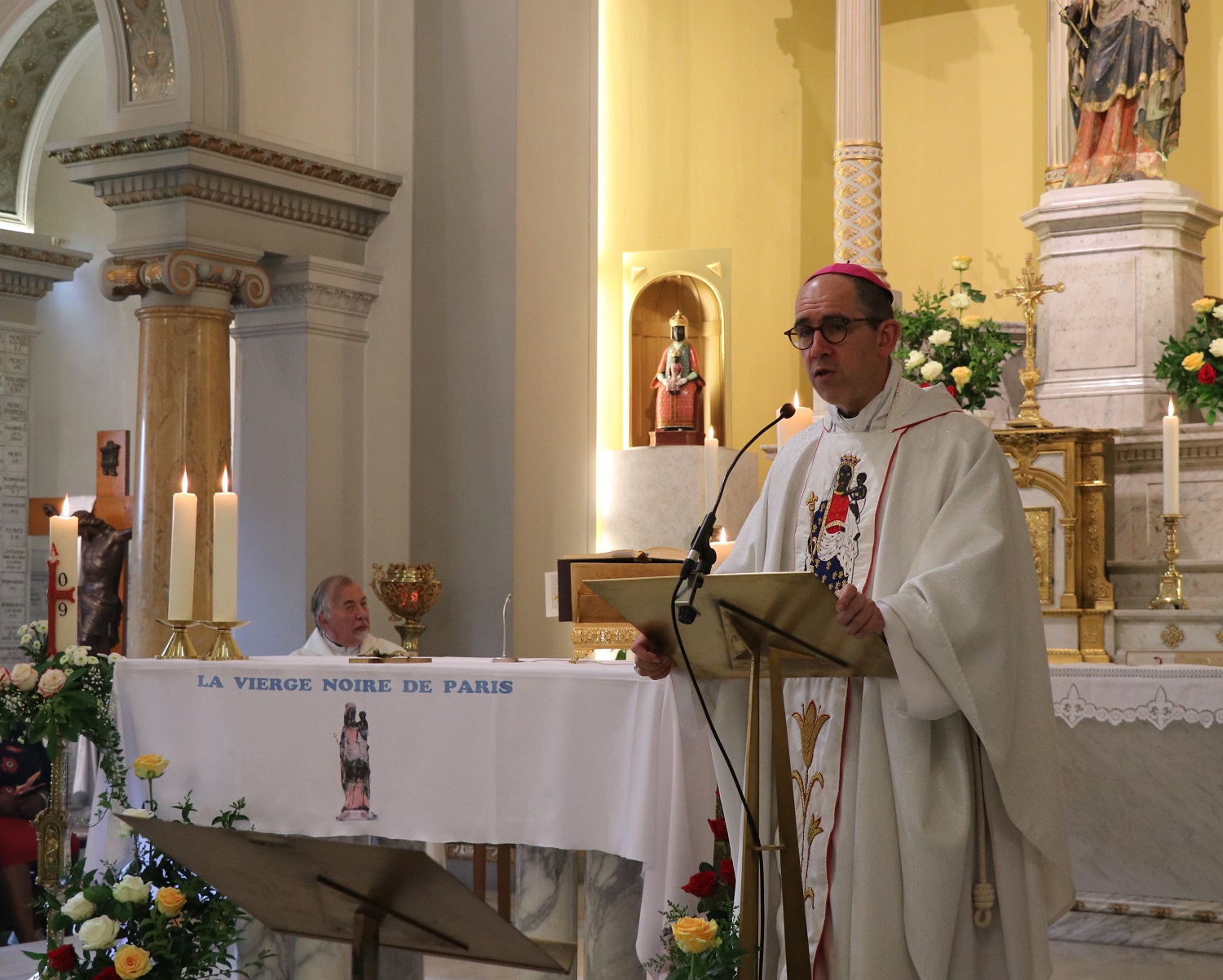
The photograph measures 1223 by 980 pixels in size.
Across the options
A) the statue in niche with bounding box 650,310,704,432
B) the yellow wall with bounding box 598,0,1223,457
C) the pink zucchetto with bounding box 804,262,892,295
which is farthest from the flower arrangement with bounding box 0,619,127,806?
the yellow wall with bounding box 598,0,1223,457

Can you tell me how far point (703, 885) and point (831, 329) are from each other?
1.28 m

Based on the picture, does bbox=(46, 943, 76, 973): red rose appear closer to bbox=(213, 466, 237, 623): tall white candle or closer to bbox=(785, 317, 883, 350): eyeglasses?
bbox=(213, 466, 237, 623): tall white candle

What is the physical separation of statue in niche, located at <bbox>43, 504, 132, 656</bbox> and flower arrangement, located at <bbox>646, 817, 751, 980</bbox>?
6512mm

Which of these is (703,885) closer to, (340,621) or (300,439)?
(340,621)

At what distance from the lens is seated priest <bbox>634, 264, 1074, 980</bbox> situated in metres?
3.02

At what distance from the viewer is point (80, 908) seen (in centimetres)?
421

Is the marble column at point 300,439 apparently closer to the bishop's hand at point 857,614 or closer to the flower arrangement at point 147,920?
the flower arrangement at point 147,920

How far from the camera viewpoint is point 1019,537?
3.20 metres

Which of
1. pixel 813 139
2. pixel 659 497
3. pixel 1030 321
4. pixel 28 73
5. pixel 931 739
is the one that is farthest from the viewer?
pixel 813 139

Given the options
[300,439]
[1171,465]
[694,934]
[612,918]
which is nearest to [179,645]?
[612,918]

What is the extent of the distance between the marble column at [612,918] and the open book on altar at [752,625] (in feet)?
4.19

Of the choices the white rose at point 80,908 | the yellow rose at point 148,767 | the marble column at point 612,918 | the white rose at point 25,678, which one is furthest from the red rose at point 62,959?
the marble column at point 612,918

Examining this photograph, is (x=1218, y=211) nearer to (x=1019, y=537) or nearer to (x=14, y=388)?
(x=1019, y=537)

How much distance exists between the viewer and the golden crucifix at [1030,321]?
6770mm
